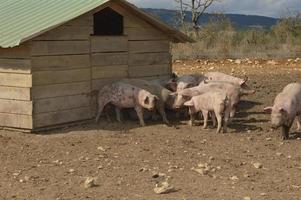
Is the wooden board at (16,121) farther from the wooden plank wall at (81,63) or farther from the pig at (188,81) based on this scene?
the pig at (188,81)

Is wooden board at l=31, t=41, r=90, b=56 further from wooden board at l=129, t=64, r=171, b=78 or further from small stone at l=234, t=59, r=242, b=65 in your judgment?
small stone at l=234, t=59, r=242, b=65

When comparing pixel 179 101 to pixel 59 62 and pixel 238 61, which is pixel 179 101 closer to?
pixel 59 62

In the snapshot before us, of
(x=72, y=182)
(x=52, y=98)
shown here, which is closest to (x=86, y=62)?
(x=52, y=98)

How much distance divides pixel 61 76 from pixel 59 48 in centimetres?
55

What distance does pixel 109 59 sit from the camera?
13234mm

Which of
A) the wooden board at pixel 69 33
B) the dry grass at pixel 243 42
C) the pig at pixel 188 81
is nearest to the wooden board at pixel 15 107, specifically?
the wooden board at pixel 69 33

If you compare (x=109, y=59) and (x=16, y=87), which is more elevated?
(x=109, y=59)

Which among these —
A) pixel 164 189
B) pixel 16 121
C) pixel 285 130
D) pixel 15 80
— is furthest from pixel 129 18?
pixel 164 189

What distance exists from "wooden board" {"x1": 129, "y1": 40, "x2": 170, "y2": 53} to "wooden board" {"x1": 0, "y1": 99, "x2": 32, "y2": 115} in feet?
10.8

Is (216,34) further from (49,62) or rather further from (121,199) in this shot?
(121,199)

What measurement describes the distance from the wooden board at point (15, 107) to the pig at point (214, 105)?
3.21 meters

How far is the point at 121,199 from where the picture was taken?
7312mm

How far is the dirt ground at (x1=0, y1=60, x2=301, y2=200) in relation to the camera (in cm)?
767

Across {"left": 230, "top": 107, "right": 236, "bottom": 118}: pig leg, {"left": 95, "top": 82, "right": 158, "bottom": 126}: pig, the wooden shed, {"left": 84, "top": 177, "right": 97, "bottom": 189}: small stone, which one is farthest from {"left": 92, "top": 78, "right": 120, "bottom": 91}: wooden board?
{"left": 84, "top": 177, "right": 97, "bottom": 189}: small stone
